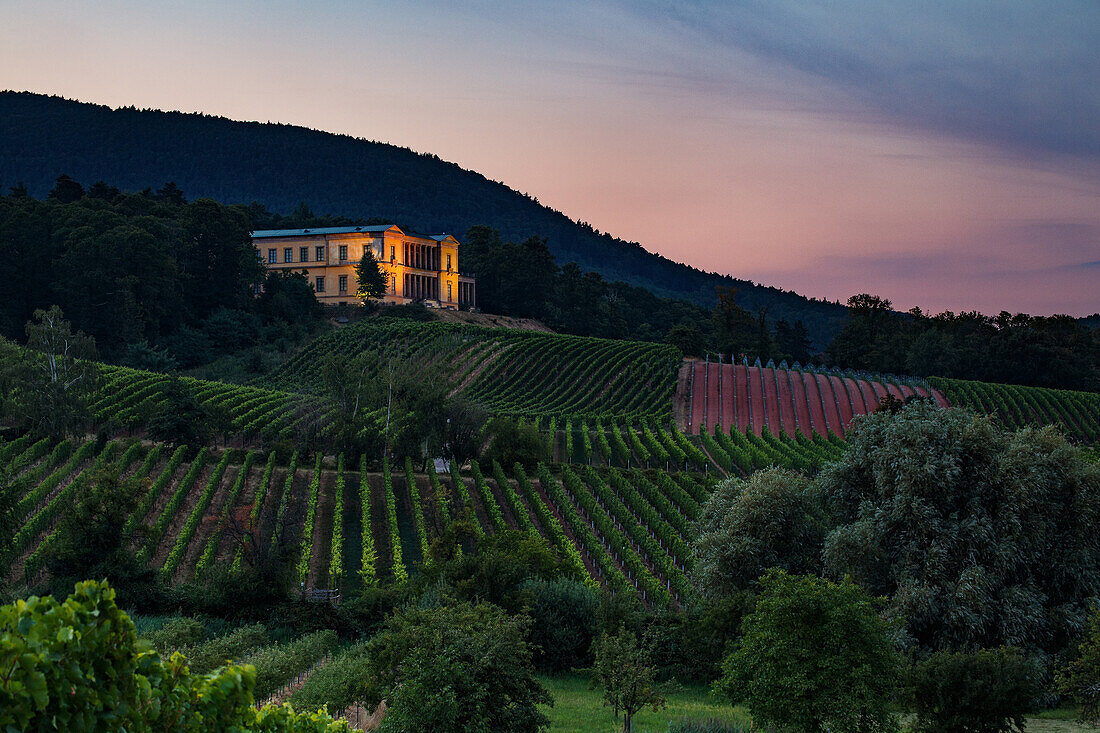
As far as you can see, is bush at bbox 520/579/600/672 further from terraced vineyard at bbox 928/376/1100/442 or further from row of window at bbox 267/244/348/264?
row of window at bbox 267/244/348/264

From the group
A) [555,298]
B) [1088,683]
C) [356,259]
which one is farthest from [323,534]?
[555,298]

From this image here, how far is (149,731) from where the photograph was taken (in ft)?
20.6

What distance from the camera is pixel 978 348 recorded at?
97875mm

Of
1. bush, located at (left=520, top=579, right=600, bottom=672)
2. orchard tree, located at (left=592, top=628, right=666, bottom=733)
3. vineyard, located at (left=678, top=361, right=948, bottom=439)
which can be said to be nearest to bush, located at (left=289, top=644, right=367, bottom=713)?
orchard tree, located at (left=592, top=628, right=666, bottom=733)

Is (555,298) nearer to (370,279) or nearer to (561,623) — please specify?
(370,279)

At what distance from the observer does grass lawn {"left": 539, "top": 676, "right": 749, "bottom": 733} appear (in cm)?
1958

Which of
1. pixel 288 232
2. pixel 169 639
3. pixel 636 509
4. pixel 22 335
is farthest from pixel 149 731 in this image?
pixel 288 232

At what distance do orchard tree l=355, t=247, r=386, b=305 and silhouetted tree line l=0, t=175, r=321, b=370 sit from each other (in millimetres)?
9552

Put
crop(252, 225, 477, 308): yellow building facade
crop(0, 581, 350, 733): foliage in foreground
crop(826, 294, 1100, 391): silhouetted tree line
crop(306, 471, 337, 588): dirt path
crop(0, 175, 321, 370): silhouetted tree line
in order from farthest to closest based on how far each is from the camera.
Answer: crop(252, 225, 477, 308): yellow building facade, crop(826, 294, 1100, 391): silhouetted tree line, crop(0, 175, 321, 370): silhouetted tree line, crop(306, 471, 337, 588): dirt path, crop(0, 581, 350, 733): foliage in foreground

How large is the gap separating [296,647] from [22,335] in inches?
2539

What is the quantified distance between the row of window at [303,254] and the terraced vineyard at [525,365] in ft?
57.1

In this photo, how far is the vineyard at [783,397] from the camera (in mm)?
67750

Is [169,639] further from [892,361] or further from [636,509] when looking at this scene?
[892,361]

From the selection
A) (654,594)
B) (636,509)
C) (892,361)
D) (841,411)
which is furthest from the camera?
(892,361)
